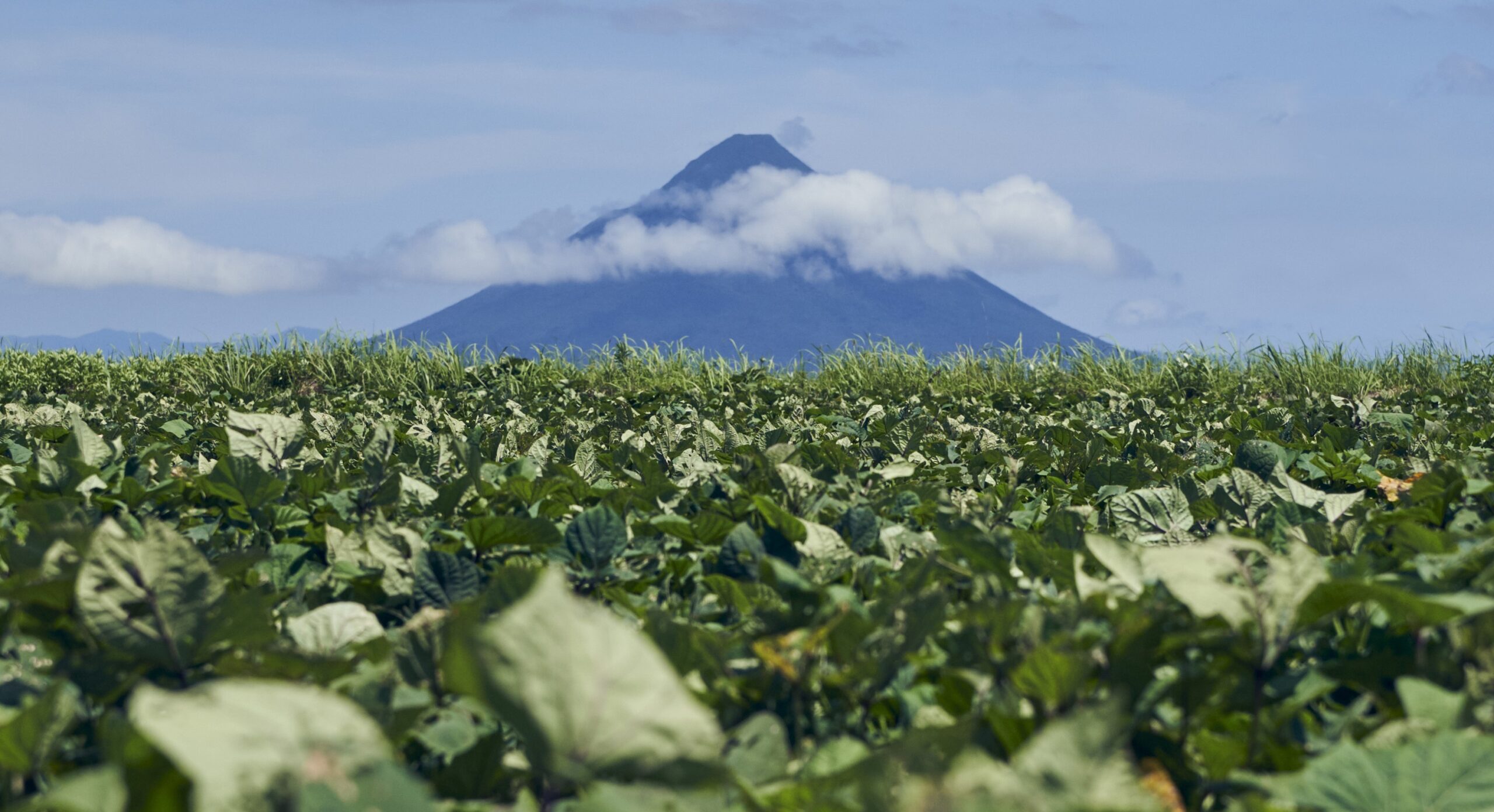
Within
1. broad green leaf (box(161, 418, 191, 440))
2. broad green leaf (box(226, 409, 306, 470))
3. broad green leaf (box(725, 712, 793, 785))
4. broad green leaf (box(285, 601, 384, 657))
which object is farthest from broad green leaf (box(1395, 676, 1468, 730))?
broad green leaf (box(161, 418, 191, 440))

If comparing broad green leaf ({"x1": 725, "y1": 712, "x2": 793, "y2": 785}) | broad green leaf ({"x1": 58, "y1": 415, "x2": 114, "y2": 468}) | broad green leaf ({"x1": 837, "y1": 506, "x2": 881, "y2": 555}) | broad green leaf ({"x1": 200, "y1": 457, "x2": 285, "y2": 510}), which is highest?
broad green leaf ({"x1": 58, "y1": 415, "x2": 114, "y2": 468})

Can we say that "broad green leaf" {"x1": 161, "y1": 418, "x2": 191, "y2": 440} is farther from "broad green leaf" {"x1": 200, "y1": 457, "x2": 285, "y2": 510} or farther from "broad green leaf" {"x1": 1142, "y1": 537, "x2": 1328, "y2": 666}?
"broad green leaf" {"x1": 1142, "y1": 537, "x2": 1328, "y2": 666}

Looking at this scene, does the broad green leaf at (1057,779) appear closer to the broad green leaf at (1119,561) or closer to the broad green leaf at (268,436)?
the broad green leaf at (1119,561)

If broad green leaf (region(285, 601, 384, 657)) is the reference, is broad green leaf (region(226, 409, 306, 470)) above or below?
above

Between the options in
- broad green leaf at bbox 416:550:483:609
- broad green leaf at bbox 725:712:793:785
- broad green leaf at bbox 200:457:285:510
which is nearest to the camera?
broad green leaf at bbox 725:712:793:785

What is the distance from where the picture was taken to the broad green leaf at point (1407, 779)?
1009mm

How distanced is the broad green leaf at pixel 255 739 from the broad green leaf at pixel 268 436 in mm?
2162

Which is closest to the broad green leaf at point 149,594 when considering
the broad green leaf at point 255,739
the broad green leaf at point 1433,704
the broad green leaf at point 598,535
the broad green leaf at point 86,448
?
the broad green leaf at point 255,739

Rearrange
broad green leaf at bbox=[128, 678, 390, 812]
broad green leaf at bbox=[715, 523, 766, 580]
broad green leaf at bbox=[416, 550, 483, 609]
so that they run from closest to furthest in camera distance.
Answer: broad green leaf at bbox=[128, 678, 390, 812]
broad green leaf at bbox=[416, 550, 483, 609]
broad green leaf at bbox=[715, 523, 766, 580]

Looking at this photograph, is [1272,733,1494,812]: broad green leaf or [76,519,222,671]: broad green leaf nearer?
[1272,733,1494,812]: broad green leaf

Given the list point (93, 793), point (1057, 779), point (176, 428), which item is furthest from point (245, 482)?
point (176, 428)

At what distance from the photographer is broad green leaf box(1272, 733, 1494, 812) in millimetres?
1009

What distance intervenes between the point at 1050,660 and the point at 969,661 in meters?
0.22

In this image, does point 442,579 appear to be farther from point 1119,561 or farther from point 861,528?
point 1119,561
